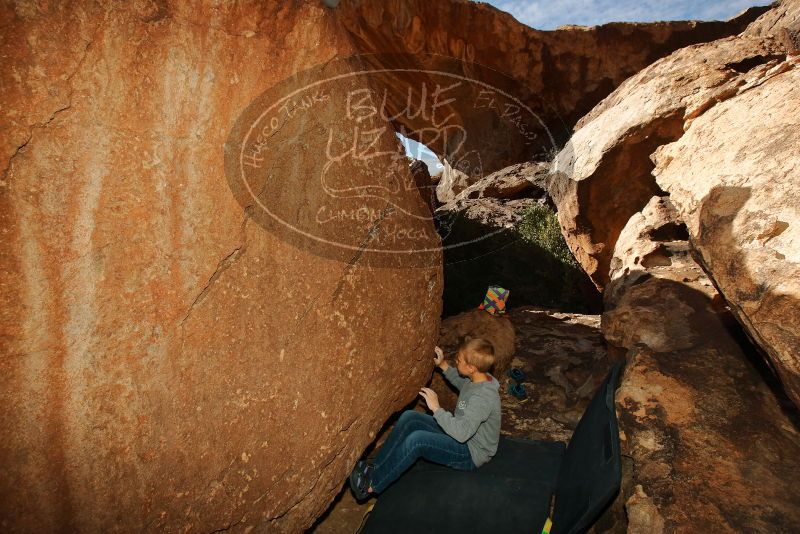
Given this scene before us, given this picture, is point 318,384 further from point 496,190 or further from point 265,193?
point 496,190

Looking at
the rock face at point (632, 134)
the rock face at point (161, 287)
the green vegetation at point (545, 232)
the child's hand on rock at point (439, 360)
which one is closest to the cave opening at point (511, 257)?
the green vegetation at point (545, 232)

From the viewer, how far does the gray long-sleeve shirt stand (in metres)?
2.29

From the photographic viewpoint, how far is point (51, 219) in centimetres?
137

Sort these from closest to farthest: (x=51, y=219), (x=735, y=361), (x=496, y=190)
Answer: (x=51, y=219), (x=735, y=361), (x=496, y=190)

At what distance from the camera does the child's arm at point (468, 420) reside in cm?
229

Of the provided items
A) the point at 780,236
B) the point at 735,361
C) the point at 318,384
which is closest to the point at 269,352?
the point at 318,384

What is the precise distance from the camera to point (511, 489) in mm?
2340

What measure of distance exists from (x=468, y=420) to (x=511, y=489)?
1.53ft

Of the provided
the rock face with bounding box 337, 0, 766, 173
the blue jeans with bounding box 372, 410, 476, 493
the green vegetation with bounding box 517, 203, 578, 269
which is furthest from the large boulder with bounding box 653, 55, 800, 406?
the rock face with bounding box 337, 0, 766, 173

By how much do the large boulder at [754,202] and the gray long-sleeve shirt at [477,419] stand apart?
1190 mm

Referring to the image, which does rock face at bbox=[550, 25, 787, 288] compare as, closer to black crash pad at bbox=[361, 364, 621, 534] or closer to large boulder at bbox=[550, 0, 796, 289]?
large boulder at bbox=[550, 0, 796, 289]

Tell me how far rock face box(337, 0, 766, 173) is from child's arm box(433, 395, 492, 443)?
716 cm

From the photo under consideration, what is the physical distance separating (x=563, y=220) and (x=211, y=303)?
4.08 meters

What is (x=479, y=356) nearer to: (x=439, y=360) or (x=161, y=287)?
(x=439, y=360)
